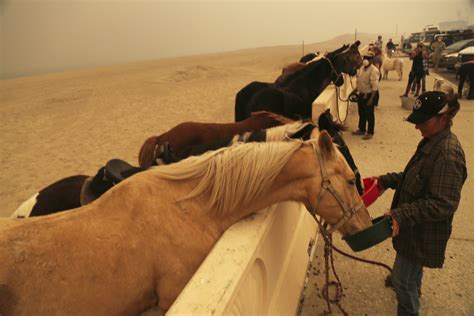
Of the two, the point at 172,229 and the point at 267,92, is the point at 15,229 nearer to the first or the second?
the point at 172,229

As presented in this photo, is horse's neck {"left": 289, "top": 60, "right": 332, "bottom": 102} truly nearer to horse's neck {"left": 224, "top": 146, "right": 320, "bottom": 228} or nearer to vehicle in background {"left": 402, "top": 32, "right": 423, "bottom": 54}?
horse's neck {"left": 224, "top": 146, "right": 320, "bottom": 228}

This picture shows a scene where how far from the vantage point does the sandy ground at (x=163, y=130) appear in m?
3.29

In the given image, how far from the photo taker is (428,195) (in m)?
2.29

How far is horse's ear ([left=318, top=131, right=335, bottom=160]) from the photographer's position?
2137mm

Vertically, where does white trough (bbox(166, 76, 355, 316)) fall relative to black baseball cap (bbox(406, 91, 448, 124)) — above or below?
below

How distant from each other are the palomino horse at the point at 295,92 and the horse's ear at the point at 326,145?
3.73 metres

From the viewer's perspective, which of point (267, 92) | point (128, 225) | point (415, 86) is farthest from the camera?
point (415, 86)

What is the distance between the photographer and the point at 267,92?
6.00m

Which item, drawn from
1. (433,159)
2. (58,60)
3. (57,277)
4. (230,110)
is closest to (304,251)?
(433,159)

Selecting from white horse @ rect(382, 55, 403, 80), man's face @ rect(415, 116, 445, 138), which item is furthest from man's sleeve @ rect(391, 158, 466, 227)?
white horse @ rect(382, 55, 403, 80)

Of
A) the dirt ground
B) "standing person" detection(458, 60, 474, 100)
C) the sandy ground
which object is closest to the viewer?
the dirt ground

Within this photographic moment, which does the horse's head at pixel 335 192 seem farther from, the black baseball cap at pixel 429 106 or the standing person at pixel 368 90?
the standing person at pixel 368 90

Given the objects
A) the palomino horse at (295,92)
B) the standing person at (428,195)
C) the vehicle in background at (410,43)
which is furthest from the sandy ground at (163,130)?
the vehicle in background at (410,43)

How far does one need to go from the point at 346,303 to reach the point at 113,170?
2578 millimetres
